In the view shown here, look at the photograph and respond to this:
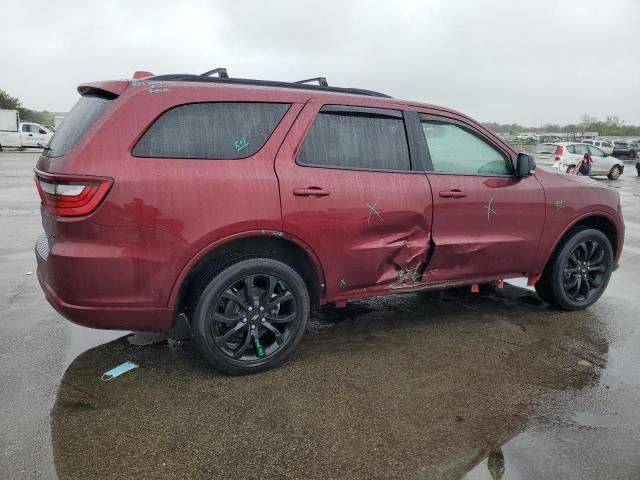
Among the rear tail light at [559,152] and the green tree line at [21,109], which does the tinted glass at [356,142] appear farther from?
the green tree line at [21,109]

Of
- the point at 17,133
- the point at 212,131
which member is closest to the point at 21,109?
the point at 17,133

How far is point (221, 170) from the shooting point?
3160 mm

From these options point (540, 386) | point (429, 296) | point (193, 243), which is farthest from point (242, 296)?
point (429, 296)

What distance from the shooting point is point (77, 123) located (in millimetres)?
3193

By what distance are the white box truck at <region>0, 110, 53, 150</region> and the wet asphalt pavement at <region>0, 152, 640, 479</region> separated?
31.2m

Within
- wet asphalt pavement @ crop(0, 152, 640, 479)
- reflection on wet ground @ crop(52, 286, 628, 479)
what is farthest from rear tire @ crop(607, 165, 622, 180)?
reflection on wet ground @ crop(52, 286, 628, 479)

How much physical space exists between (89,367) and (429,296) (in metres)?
3.15

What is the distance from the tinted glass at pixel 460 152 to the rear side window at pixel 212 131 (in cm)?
124

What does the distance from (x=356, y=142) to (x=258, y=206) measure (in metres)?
0.92

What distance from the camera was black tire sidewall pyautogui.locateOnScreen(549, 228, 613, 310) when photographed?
181 inches

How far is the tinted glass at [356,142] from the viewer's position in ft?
11.5

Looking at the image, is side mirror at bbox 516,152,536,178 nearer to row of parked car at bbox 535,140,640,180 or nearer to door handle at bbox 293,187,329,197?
door handle at bbox 293,187,329,197

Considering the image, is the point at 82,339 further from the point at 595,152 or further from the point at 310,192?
the point at 595,152

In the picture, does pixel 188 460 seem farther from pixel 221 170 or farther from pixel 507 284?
pixel 507 284
